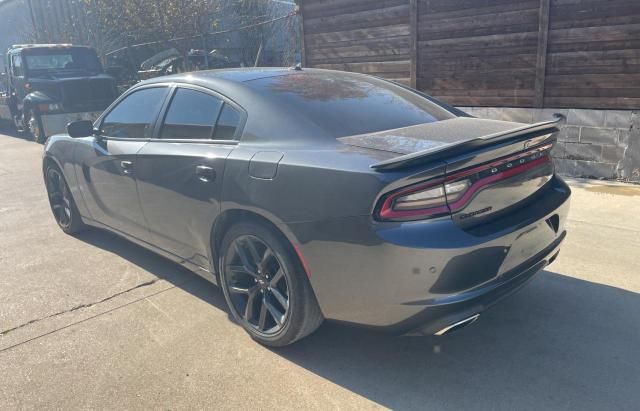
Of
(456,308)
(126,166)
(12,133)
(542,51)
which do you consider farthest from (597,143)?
(12,133)

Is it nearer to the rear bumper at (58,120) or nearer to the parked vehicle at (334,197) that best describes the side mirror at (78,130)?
the parked vehicle at (334,197)

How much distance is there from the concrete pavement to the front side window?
1166 millimetres

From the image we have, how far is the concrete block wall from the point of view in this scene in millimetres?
6262

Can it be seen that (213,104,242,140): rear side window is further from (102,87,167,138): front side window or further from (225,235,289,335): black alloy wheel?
(102,87,167,138): front side window

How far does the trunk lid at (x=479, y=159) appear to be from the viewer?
2301mm

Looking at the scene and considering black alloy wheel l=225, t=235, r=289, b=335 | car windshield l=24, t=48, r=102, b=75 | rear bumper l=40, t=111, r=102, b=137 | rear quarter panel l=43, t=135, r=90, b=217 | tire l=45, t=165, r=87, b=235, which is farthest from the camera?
car windshield l=24, t=48, r=102, b=75

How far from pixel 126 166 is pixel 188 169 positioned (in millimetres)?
856

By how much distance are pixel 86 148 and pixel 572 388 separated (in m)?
4.06

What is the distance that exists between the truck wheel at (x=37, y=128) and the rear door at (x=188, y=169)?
1028cm

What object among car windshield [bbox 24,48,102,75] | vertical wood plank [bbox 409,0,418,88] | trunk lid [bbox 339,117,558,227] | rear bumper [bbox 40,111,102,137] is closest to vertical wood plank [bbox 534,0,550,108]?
vertical wood plank [bbox 409,0,418,88]

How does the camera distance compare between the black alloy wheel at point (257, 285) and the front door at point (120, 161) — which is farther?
the front door at point (120, 161)

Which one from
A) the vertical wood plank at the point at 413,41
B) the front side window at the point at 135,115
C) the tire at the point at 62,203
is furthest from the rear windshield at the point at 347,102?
the vertical wood plank at the point at 413,41

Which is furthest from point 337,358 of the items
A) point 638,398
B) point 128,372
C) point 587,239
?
point 587,239

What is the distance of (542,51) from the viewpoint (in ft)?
22.1
